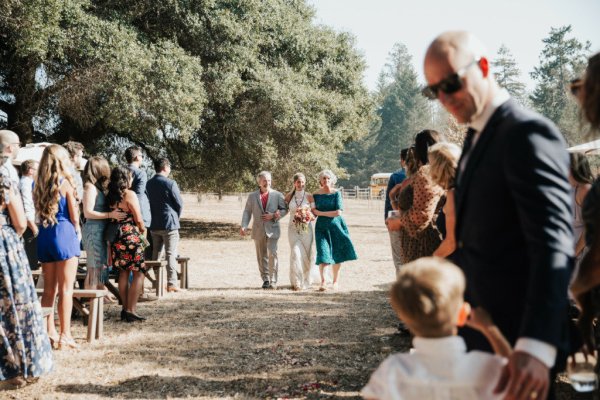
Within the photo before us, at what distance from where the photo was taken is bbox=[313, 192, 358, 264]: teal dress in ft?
32.9

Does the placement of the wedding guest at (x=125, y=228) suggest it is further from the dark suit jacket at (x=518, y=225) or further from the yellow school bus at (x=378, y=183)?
the yellow school bus at (x=378, y=183)

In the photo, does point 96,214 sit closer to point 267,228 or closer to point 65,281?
point 65,281

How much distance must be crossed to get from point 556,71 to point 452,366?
72.2 metres

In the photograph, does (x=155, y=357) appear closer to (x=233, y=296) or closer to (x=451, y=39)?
(x=233, y=296)

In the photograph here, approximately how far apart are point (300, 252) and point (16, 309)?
6.24 metres

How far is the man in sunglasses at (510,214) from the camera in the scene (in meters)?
1.62

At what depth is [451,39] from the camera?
6.19 feet

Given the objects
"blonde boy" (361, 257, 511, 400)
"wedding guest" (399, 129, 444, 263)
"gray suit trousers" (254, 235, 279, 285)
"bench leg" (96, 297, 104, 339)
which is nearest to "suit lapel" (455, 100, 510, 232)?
"blonde boy" (361, 257, 511, 400)

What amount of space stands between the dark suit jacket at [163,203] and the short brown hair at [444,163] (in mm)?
6519

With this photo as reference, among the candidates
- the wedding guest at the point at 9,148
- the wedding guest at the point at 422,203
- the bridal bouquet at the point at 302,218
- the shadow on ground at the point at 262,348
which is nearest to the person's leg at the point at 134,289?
the shadow on ground at the point at 262,348

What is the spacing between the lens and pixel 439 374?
183 centimetres

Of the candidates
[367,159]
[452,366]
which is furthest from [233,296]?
[367,159]

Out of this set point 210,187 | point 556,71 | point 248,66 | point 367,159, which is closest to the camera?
point 248,66

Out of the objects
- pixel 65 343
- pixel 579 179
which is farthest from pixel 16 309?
pixel 579 179
